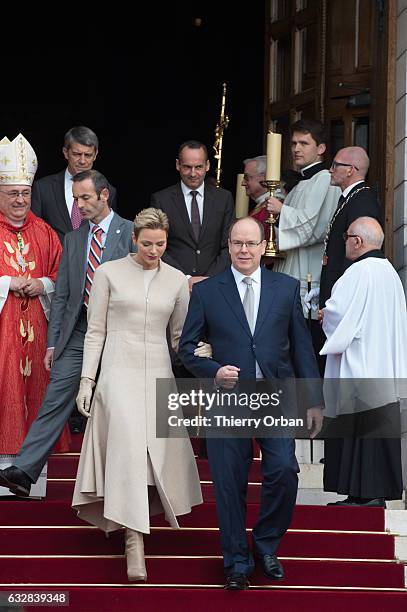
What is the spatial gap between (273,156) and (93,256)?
147 cm

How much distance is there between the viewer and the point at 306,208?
32.0 feet

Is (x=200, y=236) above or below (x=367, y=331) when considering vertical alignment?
above

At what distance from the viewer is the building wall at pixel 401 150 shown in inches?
398

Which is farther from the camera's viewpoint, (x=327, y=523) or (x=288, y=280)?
(x=327, y=523)

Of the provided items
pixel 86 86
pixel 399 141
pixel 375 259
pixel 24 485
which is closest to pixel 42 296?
pixel 24 485

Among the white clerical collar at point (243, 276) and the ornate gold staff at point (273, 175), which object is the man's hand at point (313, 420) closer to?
the white clerical collar at point (243, 276)

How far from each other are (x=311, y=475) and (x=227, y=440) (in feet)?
5.86

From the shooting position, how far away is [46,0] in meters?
14.4

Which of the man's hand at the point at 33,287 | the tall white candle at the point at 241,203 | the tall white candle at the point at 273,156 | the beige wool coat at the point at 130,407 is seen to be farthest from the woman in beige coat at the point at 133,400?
the tall white candle at the point at 241,203

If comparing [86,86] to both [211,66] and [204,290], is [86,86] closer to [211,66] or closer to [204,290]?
[211,66]

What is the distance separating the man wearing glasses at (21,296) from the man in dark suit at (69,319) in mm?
354

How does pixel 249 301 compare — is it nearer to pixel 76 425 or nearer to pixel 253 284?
pixel 253 284

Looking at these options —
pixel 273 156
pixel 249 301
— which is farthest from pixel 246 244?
pixel 273 156

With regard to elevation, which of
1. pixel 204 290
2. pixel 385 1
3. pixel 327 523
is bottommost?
pixel 327 523
